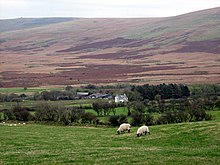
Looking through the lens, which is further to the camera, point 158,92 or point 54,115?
point 158,92

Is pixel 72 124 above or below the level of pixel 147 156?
below

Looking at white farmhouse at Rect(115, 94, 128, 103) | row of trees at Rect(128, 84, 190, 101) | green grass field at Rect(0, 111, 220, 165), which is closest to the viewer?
green grass field at Rect(0, 111, 220, 165)

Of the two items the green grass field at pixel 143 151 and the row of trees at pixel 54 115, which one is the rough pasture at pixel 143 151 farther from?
the row of trees at pixel 54 115

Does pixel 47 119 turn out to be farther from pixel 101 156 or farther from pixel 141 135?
pixel 101 156

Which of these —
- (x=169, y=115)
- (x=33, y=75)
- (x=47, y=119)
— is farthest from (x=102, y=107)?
(x=33, y=75)

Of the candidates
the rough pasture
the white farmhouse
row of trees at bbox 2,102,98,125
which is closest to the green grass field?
the rough pasture

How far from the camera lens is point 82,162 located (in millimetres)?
18656

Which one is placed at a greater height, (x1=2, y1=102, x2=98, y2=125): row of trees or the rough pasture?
the rough pasture

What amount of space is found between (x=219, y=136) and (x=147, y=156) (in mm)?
7021

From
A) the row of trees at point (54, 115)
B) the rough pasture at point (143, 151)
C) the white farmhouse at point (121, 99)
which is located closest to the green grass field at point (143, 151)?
the rough pasture at point (143, 151)

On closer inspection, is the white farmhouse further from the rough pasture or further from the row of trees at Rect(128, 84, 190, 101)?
the rough pasture

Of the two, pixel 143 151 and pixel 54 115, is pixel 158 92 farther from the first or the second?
pixel 143 151

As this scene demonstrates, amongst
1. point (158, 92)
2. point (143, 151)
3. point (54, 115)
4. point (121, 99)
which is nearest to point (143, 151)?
point (143, 151)

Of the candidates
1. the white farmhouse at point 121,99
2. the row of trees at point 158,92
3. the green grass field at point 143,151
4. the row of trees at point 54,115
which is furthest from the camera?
the row of trees at point 158,92
